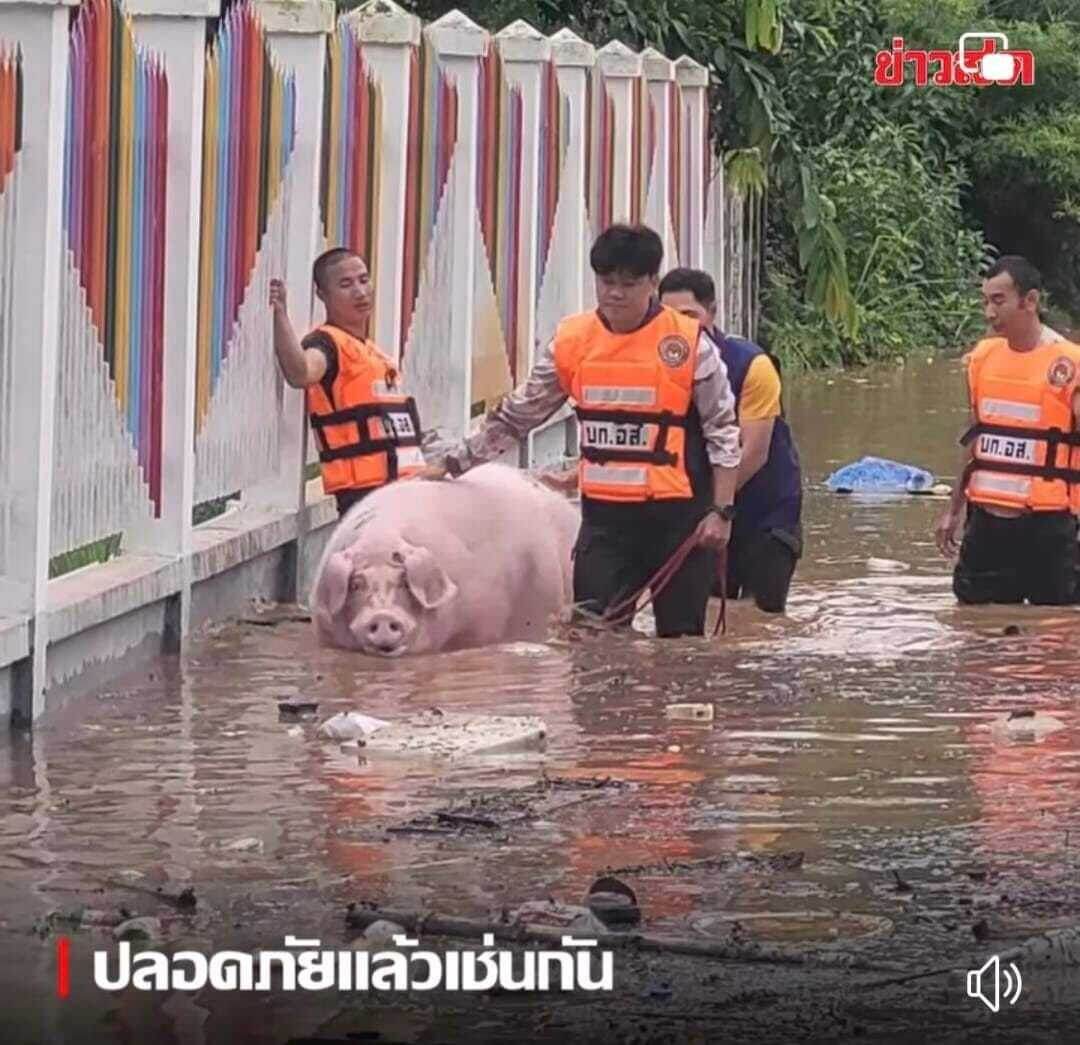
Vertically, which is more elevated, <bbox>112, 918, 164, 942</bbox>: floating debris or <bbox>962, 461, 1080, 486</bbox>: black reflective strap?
<bbox>962, 461, 1080, 486</bbox>: black reflective strap

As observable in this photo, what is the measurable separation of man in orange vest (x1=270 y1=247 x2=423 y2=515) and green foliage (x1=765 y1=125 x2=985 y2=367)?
50.6 ft

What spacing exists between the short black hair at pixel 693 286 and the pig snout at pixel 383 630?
1774 millimetres

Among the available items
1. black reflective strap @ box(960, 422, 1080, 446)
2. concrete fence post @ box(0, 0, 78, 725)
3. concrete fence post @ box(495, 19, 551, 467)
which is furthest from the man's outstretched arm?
concrete fence post @ box(495, 19, 551, 467)

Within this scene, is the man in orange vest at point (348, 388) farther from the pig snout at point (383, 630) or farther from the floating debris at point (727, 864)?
the floating debris at point (727, 864)

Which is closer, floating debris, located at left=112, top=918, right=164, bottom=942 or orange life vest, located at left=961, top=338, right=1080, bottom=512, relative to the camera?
floating debris, located at left=112, top=918, right=164, bottom=942

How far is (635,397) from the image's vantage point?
417 inches

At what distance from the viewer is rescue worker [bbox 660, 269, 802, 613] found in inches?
436

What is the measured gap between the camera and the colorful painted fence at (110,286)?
9.27 meters

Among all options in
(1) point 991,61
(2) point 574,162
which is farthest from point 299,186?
(1) point 991,61

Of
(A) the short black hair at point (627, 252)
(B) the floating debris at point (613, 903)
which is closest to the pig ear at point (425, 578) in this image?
(A) the short black hair at point (627, 252)

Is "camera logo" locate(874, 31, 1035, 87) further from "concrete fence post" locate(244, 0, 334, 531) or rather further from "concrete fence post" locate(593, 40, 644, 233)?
"concrete fence post" locate(244, 0, 334, 531)

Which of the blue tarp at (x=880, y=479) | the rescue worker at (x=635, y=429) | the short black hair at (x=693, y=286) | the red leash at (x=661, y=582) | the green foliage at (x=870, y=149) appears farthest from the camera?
the green foliage at (x=870, y=149)

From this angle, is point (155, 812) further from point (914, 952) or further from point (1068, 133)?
point (1068, 133)

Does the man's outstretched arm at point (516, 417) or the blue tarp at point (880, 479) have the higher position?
the man's outstretched arm at point (516, 417)
